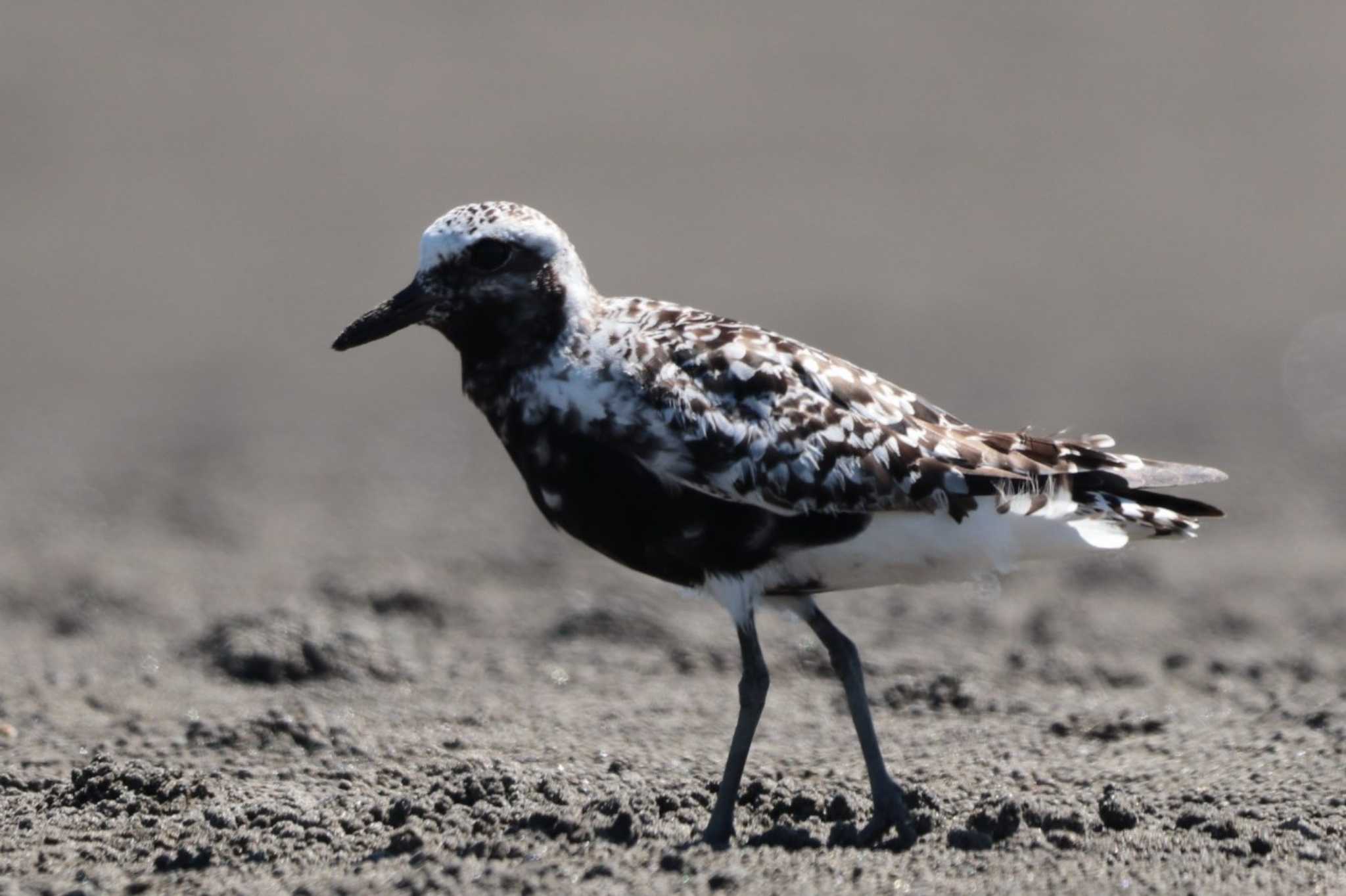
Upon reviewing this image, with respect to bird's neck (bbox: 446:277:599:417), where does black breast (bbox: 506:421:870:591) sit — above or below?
below

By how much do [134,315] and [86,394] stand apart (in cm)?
250

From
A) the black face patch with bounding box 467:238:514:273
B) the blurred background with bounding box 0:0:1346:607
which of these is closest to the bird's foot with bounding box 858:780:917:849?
the black face patch with bounding box 467:238:514:273

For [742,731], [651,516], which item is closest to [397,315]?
[651,516]

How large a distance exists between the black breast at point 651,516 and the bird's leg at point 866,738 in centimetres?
53

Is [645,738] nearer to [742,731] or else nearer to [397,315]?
[742,731]

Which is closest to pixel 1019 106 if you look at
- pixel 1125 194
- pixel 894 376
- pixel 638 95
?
pixel 1125 194

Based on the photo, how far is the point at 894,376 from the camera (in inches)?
746

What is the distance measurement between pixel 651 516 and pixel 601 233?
14.0 m

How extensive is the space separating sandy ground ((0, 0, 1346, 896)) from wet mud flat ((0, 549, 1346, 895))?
0.04m

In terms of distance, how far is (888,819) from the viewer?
8.46 m

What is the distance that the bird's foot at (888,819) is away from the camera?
27.3 feet

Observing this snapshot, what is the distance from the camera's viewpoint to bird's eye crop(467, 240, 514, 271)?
27.7ft

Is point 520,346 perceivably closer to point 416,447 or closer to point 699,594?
point 699,594

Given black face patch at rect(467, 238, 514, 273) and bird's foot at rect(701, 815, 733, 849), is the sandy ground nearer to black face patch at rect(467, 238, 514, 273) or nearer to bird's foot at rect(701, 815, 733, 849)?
bird's foot at rect(701, 815, 733, 849)
